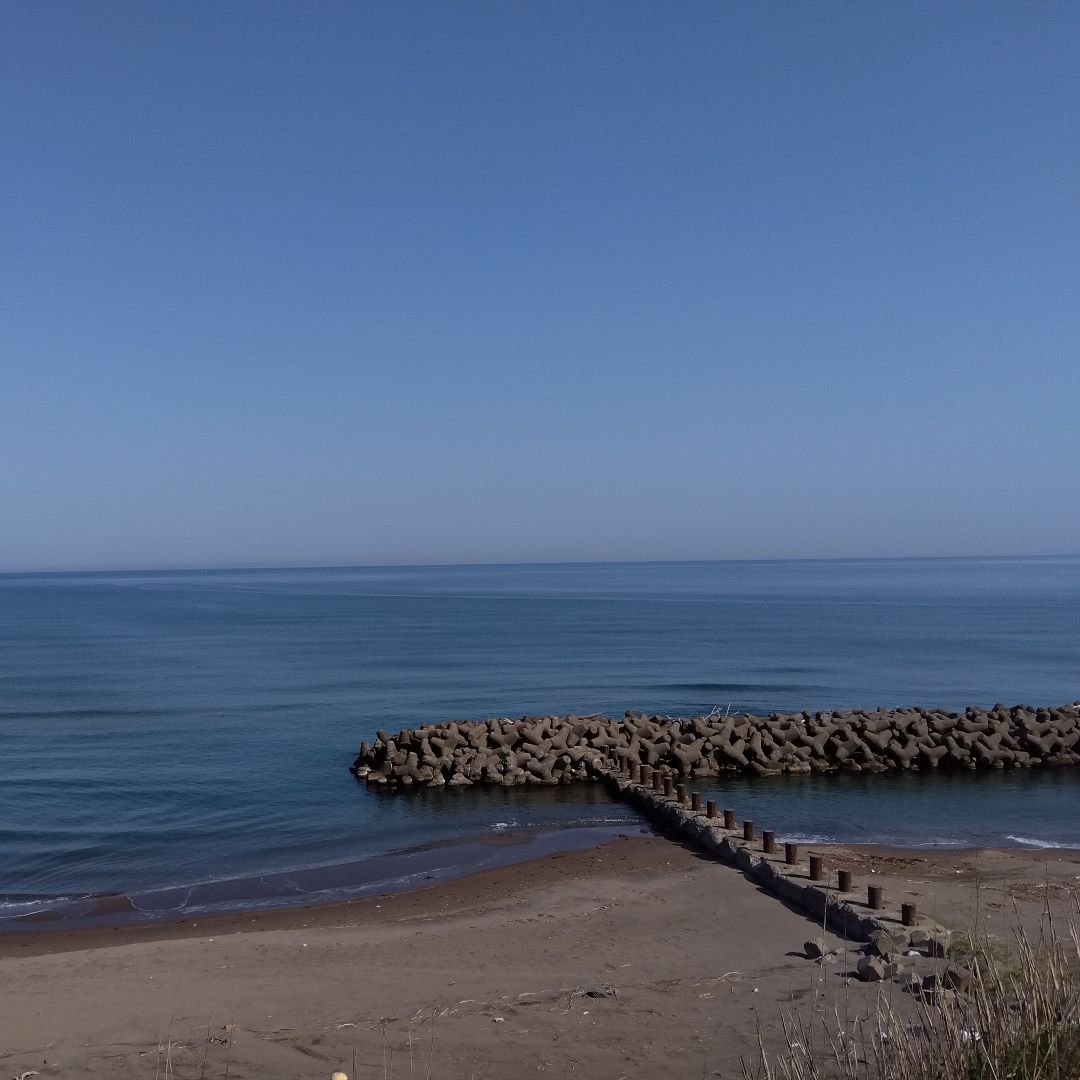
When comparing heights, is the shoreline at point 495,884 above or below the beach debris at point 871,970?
below

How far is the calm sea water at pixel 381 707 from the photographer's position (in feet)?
67.5

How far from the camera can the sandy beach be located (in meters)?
8.80

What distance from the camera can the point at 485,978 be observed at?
11.6 meters

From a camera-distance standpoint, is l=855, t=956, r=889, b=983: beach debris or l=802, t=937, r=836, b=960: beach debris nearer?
l=855, t=956, r=889, b=983: beach debris

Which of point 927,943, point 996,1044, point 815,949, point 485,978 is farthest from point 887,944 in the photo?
point 996,1044

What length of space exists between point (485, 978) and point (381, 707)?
1042 inches

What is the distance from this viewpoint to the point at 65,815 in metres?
22.2

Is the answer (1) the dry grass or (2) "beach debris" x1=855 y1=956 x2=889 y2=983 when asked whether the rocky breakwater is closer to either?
(2) "beach debris" x1=855 y1=956 x2=889 y2=983

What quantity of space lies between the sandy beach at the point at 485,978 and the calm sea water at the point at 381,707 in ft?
13.4

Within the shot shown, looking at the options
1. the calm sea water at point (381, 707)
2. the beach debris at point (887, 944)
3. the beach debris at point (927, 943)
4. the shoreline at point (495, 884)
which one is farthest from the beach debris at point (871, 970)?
the calm sea water at point (381, 707)

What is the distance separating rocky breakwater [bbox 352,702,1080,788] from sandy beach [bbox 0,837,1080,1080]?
7932mm

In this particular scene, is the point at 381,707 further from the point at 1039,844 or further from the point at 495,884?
the point at 1039,844

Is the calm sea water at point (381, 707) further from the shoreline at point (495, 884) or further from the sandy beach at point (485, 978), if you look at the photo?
the sandy beach at point (485, 978)

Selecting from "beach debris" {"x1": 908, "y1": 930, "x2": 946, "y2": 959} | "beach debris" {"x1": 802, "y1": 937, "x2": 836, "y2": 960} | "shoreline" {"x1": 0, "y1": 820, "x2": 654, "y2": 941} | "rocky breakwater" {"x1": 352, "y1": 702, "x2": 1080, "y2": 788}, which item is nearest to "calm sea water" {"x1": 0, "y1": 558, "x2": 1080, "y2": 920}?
"shoreline" {"x1": 0, "y1": 820, "x2": 654, "y2": 941}
